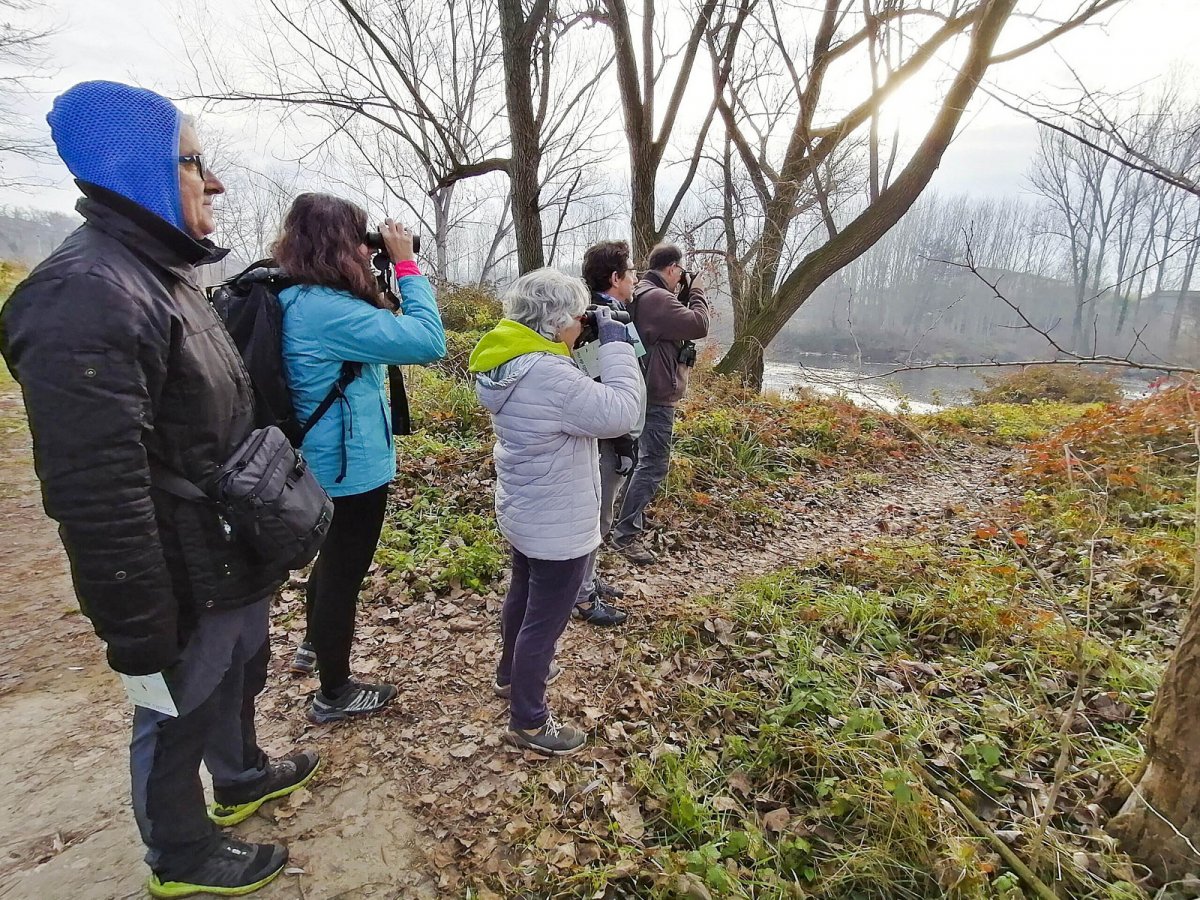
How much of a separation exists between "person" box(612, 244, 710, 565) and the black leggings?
7.19 feet

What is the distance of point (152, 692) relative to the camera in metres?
1.49

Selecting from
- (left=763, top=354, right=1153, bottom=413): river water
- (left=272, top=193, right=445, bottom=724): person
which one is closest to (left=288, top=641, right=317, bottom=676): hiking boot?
(left=272, top=193, right=445, bottom=724): person

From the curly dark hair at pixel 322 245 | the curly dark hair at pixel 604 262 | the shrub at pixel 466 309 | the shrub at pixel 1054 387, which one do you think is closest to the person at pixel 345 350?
the curly dark hair at pixel 322 245

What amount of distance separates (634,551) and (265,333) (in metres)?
3.20

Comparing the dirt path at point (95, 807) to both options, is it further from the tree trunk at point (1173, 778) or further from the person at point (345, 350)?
the tree trunk at point (1173, 778)

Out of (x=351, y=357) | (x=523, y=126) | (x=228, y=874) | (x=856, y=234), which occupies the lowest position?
(x=228, y=874)

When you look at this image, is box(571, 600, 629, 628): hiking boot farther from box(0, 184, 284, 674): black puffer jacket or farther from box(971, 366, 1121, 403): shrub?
box(971, 366, 1121, 403): shrub

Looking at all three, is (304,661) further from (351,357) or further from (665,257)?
(665,257)

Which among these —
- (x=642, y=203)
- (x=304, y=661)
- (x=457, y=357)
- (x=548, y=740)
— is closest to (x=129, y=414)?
(x=548, y=740)

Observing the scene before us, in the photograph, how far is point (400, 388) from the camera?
254 cm

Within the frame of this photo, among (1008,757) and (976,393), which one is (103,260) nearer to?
(1008,757)

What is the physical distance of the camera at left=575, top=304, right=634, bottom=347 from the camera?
2.42 metres

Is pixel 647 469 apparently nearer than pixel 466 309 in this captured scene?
Yes

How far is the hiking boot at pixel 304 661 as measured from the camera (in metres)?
2.96
